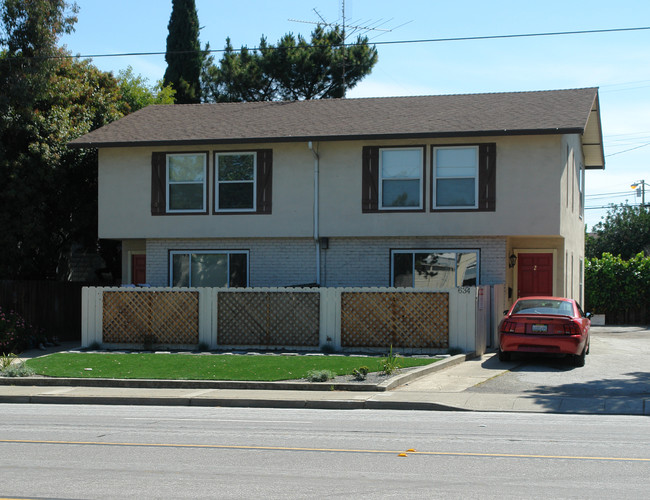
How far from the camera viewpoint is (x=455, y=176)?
22109mm

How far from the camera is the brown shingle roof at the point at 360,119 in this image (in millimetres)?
21781

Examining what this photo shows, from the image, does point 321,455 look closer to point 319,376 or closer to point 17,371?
point 319,376

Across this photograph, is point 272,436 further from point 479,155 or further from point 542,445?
point 479,155

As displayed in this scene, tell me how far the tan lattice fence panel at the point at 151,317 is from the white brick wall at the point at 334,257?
9.74 feet

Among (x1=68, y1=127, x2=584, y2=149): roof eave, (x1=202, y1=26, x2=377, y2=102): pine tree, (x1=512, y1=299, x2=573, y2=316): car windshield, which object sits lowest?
(x1=512, y1=299, x2=573, y2=316): car windshield

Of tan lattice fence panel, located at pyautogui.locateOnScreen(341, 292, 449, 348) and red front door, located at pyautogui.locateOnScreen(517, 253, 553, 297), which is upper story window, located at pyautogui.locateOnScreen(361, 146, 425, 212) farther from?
red front door, located at pyautogui.locateOnScreen(517, 253, 553, 297)

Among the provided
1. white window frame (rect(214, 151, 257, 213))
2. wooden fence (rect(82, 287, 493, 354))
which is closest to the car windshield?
wooden fence (rect(82, 287, 493, 354))

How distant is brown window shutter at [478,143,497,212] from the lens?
2173 centimetres

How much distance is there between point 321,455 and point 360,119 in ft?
52.9

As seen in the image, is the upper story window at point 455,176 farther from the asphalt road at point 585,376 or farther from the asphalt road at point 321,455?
the asphalt road at point 321,455

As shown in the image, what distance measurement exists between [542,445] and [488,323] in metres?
11.6

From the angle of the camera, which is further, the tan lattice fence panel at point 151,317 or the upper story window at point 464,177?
the upper story window at point 464,177

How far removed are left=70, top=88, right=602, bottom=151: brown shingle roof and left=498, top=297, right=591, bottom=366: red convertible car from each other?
5.43 metres

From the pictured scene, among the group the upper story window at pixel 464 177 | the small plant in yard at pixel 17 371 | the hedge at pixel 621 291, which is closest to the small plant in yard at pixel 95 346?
→ the small plant in yard at pixel 17 371
